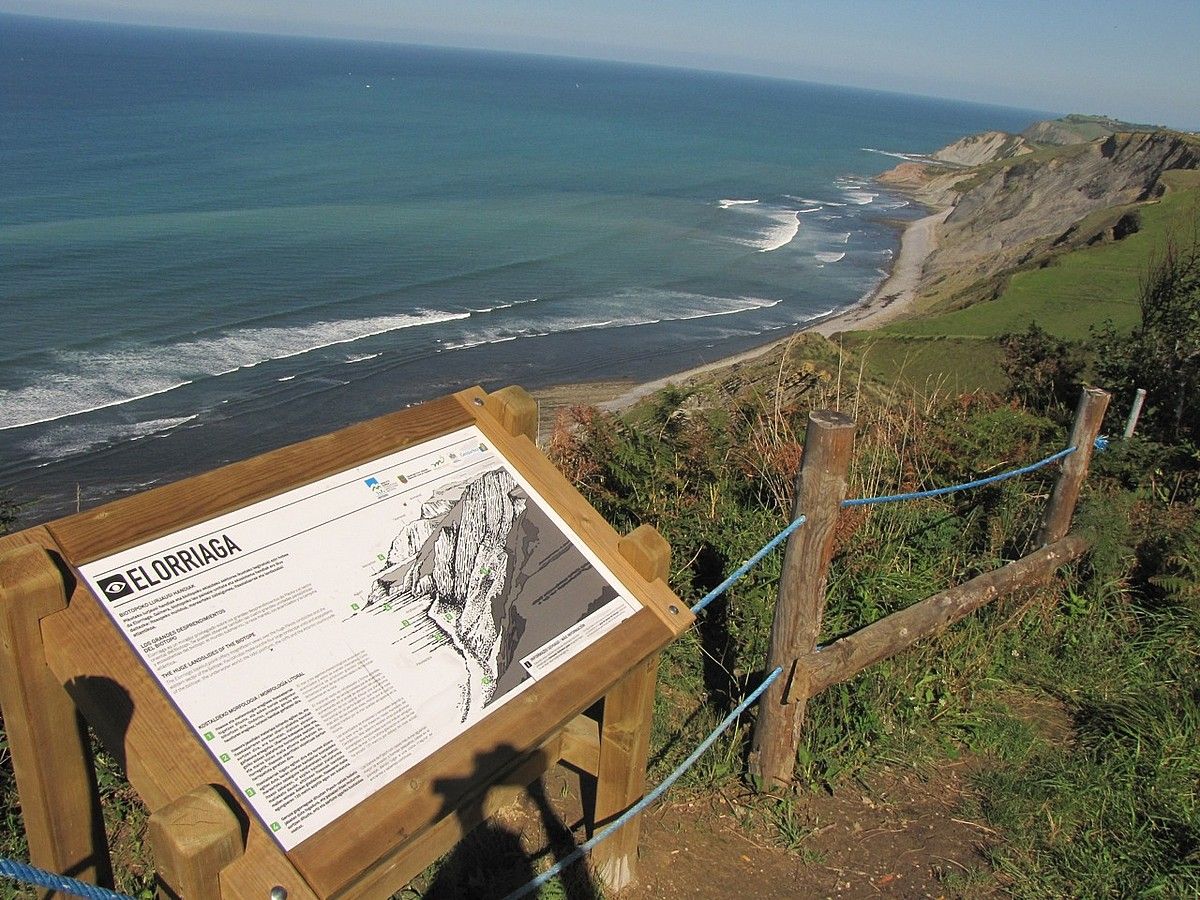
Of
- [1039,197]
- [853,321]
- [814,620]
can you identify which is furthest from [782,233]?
[814,620]

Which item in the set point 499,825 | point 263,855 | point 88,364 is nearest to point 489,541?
point 263,855

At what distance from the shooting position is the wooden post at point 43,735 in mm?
1860

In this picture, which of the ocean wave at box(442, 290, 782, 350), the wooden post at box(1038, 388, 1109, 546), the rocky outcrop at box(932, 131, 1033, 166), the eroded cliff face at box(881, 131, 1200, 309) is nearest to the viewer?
the wooden post at box(1038, 388, 1109, 546)

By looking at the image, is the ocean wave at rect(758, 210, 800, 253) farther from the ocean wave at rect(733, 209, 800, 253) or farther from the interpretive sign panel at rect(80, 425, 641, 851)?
the interpretive sign panel at rect(80, 425, 641, 851)

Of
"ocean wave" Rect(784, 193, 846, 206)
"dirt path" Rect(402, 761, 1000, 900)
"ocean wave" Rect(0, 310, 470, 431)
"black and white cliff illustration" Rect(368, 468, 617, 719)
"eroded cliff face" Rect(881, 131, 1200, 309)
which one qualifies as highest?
"black and white cliff illustration" Rect(368, 468, 617, 719)

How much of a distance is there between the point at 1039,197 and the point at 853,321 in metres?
21.0

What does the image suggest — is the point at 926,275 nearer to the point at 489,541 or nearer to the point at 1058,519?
the point at 1058,519

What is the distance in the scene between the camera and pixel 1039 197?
46.4m

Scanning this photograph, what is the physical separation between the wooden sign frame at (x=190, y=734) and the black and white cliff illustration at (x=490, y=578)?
0.12m

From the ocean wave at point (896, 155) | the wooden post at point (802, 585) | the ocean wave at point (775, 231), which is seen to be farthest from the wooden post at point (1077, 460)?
the ocean wave at point (896, 155)

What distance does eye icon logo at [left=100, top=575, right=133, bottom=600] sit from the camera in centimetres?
198

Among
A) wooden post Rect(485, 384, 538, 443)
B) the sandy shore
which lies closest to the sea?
the sandy shore

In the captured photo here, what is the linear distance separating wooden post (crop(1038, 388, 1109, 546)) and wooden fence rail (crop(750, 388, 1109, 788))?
0.93 metres

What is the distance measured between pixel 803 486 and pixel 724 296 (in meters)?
32.5
